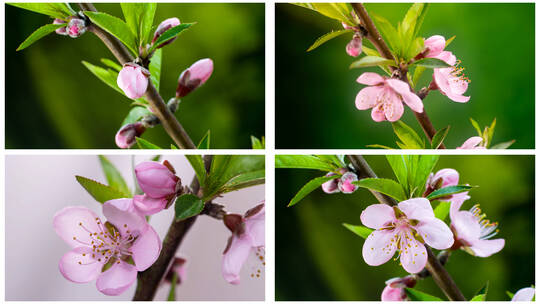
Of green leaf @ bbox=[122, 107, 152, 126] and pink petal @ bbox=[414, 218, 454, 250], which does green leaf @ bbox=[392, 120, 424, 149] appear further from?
green leaf @ bbox=[122, 107, 152, 126]

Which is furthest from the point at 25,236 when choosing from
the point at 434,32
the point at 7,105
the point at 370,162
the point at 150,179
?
the point at 434,32

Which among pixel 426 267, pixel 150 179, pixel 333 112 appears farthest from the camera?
pixel 333 112

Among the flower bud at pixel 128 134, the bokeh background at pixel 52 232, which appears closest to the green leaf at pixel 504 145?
the bokeh background at pixel 52 232

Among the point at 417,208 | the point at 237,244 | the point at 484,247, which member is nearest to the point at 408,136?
the point at 417,208

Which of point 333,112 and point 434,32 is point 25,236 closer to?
point 333,112

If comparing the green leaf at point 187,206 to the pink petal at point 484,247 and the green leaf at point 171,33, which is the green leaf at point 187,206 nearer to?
the green leaf at point 171,33

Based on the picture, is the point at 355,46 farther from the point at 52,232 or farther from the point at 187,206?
the point at 52,232
